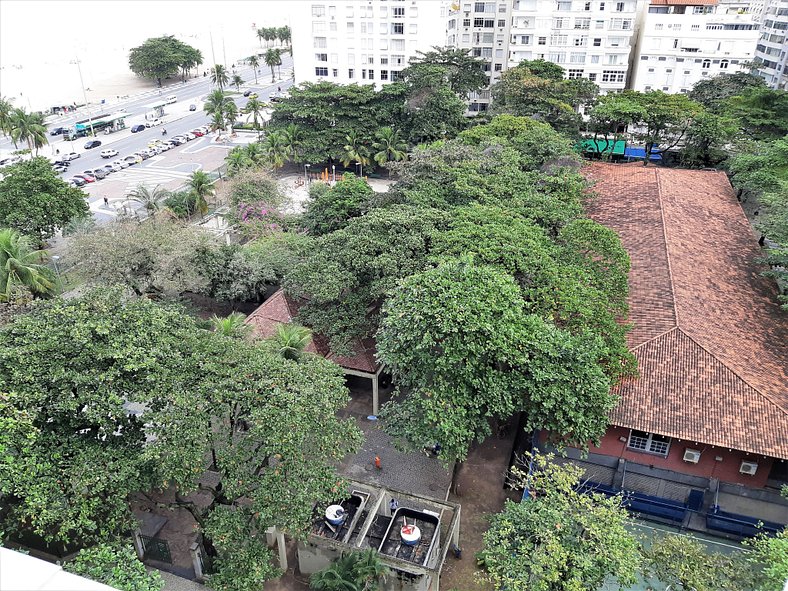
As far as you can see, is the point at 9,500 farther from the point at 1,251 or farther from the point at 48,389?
the point at 1,251

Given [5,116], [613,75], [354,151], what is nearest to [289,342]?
[354,151]

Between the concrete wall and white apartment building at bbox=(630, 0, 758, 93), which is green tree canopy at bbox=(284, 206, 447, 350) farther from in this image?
white apartment building at bbox=(630, 0, 758, 93)

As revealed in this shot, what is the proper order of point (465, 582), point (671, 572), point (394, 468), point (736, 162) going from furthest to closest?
point (736, 162), point (394, 468), point (465, 582), point (671, 572)

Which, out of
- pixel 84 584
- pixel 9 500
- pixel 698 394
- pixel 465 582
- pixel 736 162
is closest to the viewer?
pixel 84 584

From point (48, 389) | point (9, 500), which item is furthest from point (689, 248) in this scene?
point (9, 500)

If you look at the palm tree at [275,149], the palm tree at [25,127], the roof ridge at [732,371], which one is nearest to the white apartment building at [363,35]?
the palm tree at [275,149]

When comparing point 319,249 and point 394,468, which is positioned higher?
point 319,249

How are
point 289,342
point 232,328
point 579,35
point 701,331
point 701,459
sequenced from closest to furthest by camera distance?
point 701,459 < point 289,342 < point 701,331 < point 232,328 < point 579,35

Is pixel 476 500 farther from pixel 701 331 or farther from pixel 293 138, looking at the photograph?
pixel 293 138
